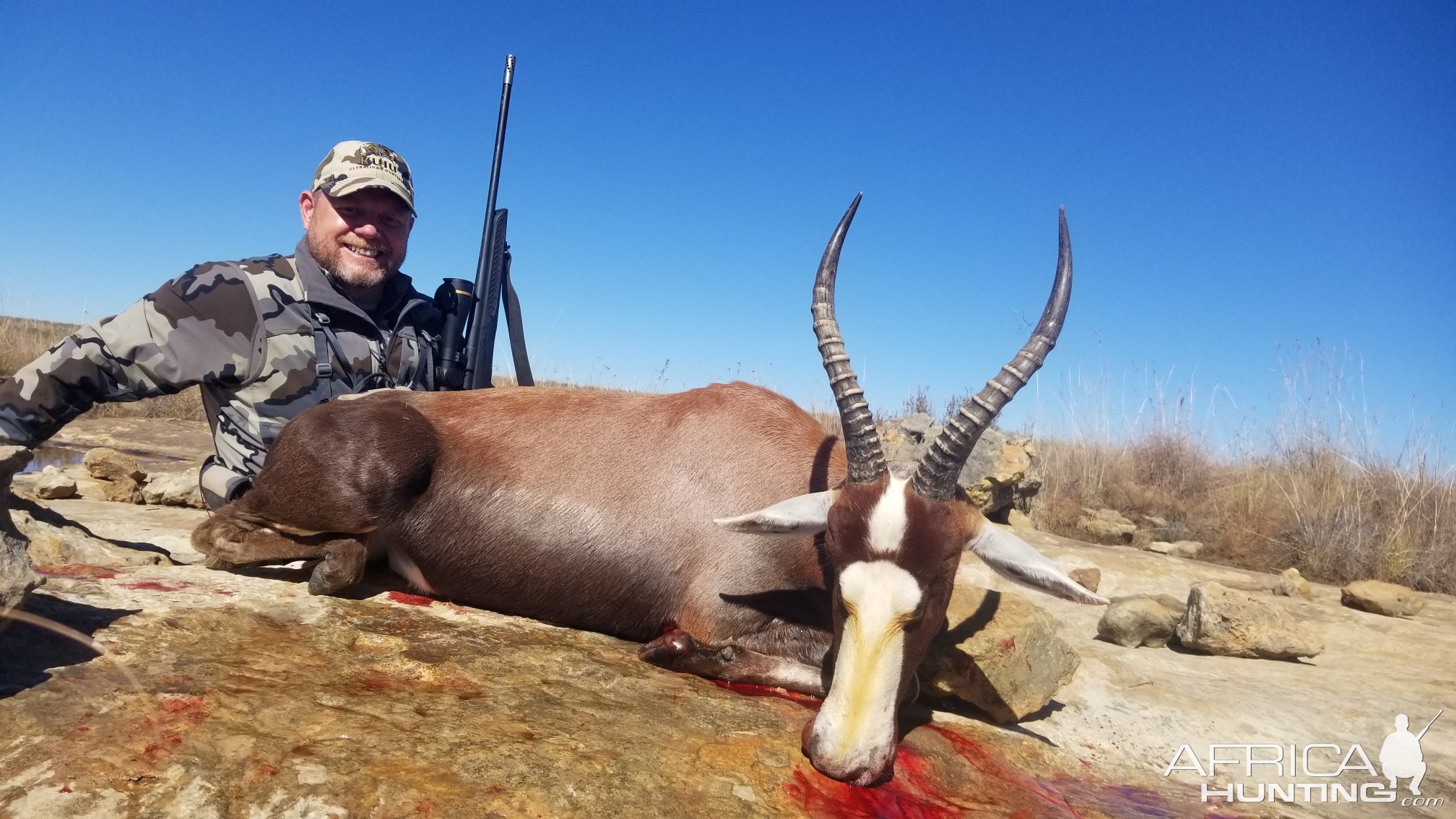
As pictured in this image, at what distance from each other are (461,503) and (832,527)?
2.07 m

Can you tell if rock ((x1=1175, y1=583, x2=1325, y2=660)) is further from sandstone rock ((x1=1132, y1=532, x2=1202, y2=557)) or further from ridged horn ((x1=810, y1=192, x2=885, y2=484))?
sandstone rock ((x1=1132, y1=532, x2=1202, y2=557))

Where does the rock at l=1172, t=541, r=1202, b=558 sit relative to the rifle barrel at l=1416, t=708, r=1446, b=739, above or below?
above

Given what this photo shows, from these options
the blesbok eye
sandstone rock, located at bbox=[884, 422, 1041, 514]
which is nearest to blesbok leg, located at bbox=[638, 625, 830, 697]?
the blesbok eye

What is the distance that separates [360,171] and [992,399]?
4354 millimetres

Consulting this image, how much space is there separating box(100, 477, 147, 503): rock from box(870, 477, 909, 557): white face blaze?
6475 mm

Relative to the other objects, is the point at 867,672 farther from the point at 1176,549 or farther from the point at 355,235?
the point at 1176,549

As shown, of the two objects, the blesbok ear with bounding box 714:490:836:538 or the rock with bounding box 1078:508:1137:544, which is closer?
the blesbok ear with bounding box 714:490:836:538

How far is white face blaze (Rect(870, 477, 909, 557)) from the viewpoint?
3.33m

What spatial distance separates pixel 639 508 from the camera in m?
4.40

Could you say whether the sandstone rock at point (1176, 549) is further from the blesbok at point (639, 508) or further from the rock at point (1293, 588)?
the blesbok at point (639, 508)

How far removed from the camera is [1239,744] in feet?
14.3

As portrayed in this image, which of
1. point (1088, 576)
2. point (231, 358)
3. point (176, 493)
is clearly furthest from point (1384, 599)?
point (176, 493)

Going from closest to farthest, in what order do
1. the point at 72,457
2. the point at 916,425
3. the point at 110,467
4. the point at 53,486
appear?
the point at 53,486, the point at 110,467, the point at 72,457, the point at 916,425

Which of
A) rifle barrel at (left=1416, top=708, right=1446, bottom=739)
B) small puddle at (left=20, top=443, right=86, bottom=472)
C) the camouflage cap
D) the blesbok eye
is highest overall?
the camouflage cap
